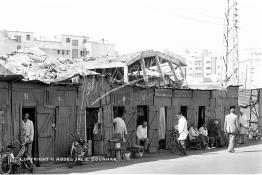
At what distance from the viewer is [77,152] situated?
14.8 metres

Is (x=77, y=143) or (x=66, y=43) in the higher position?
(x=66, y=43)

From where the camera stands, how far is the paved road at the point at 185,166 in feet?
44.1

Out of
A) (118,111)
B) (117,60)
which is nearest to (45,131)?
(118,111)

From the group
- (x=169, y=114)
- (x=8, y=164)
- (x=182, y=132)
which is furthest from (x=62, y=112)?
(x=169, y=114)

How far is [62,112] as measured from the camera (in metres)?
15.5

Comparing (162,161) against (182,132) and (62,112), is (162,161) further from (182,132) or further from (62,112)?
(62,112)

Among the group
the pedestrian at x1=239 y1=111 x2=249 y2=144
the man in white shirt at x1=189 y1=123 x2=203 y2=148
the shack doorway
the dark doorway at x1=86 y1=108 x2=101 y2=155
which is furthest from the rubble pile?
the pedestrian at x1=239 y1=111 x2=249 y2=144

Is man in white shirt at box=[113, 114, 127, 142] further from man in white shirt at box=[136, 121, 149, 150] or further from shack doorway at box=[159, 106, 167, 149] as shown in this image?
shack doorway at box=[159, 106, 167, 149]

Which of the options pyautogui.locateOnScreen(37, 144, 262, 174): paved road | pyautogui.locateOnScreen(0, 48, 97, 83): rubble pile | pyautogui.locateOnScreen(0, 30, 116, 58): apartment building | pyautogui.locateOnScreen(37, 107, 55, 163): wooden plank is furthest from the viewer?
pyautogui.locateOnScreen(0, 30, 116, 58): apartment building

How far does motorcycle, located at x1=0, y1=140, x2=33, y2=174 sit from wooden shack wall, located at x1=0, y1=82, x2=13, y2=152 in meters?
0.30

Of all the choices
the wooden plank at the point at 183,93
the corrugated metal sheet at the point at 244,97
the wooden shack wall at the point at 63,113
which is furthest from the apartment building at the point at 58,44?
the wooden shack wall at the point at 63,113

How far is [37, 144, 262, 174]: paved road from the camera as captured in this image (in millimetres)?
13438

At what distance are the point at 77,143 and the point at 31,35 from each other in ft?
267

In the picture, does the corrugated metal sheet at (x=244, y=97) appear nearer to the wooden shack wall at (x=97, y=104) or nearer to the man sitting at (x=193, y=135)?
the man sitting at (x=193, y=135)
